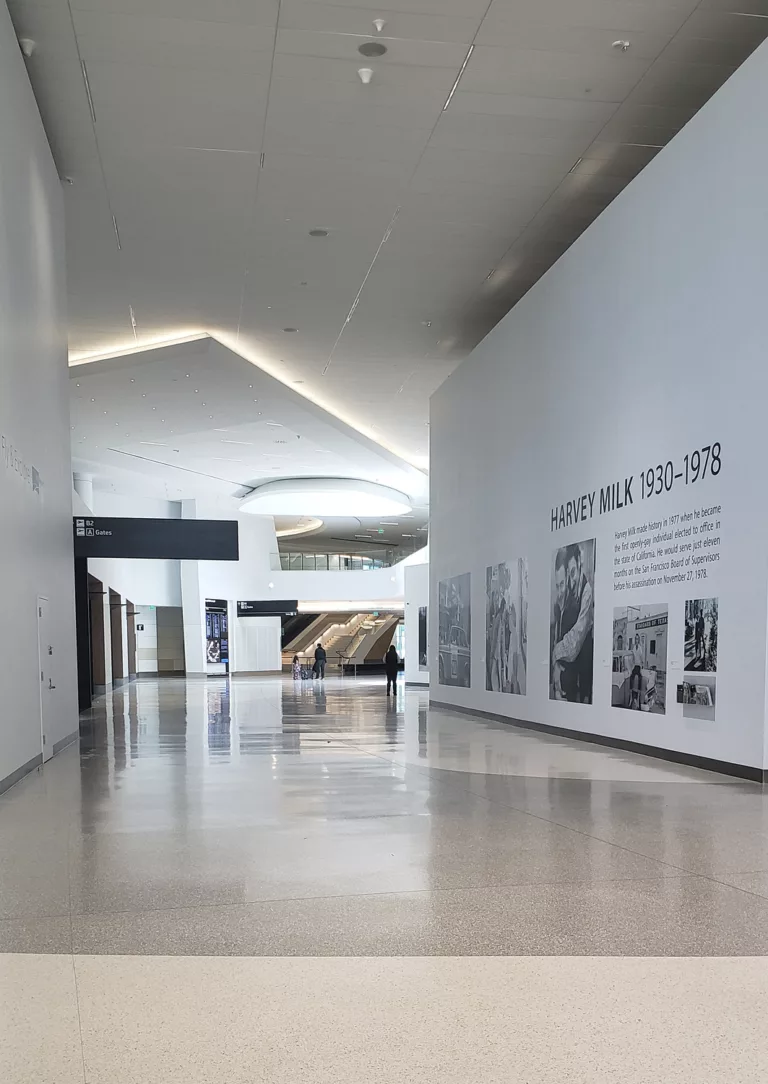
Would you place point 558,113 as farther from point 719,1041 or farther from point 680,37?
point 719,1041

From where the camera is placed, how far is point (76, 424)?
26641 millimetres

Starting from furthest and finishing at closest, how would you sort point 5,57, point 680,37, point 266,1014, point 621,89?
point 621,89
point 680,37
point 5,57
point 266,1014

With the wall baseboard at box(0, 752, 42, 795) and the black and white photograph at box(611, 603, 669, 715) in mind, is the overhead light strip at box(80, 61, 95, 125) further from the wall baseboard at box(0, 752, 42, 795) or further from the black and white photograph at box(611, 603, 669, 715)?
the black and white photograph at box(611, 603, 669, 715)

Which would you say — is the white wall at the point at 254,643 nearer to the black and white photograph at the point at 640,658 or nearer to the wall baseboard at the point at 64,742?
the wall baseboard at the point at 64,742

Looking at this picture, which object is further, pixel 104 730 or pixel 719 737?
pixel 104 730

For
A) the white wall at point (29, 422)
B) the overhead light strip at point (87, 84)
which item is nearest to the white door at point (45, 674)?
the white wall at point (29, 422)

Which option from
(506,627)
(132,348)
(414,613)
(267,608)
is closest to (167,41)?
(506,627)

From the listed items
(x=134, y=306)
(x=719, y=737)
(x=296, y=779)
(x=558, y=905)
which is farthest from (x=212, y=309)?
(x=558, y=905)

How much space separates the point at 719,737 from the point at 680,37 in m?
7.01

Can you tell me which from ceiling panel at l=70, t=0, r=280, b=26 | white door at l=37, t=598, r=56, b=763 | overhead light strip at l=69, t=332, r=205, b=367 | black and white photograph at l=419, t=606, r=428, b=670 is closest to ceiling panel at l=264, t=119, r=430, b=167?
ceiling panel at l=70, t=0, r=280, b=26

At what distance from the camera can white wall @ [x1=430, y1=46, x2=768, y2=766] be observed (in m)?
8.20

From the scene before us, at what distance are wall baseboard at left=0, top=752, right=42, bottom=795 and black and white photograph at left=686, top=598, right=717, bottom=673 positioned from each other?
6441 mm

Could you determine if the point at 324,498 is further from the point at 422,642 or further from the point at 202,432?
the point at 202,432

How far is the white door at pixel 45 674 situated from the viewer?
9.81 meters
